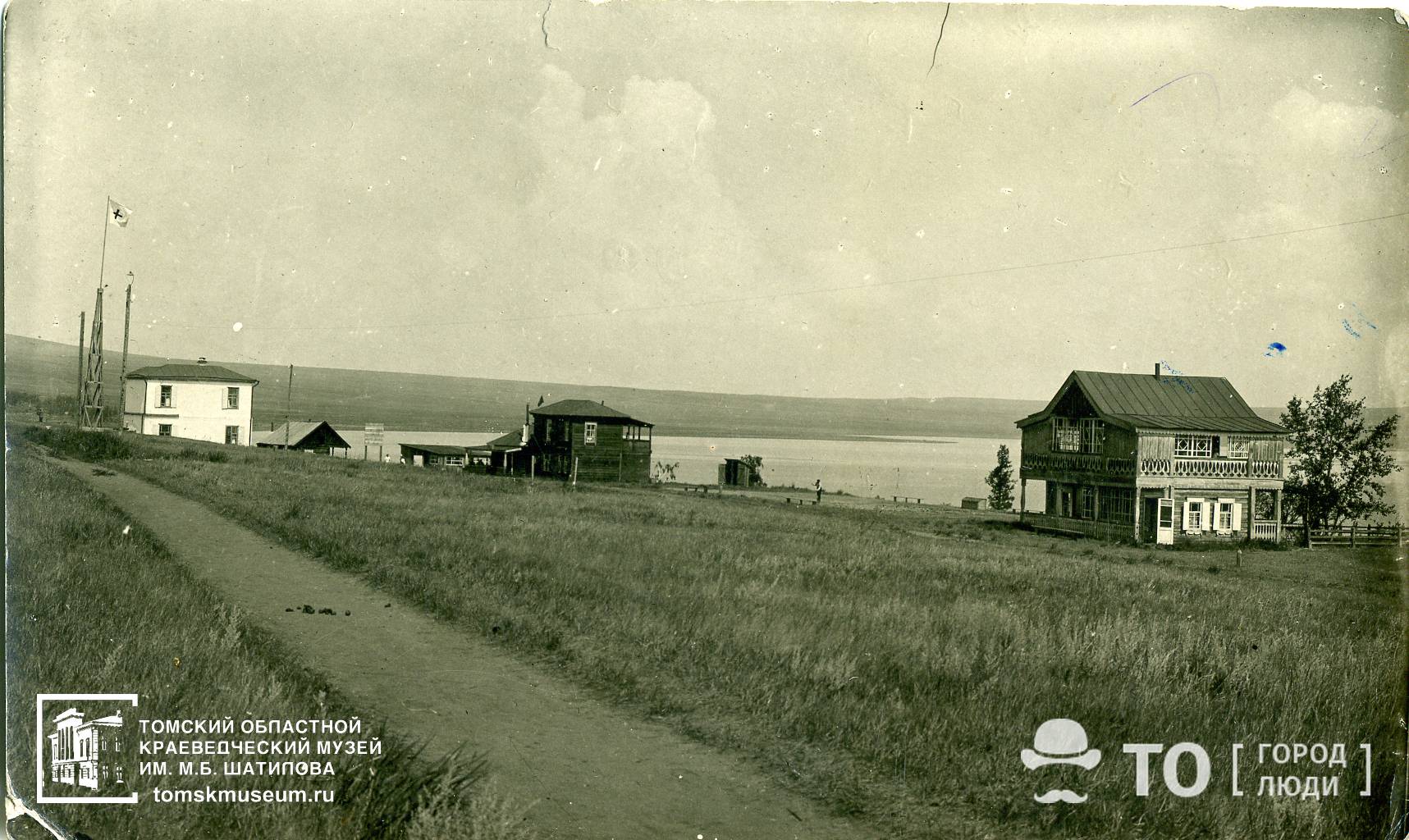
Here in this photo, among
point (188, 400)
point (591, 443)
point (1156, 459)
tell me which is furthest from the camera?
point (591, 443)

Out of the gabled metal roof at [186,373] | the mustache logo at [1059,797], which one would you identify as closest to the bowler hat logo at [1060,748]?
the mustache logo at [1059,797]

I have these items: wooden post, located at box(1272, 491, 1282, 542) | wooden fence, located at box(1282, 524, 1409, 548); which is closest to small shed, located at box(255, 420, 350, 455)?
wooden fence, located at box(1282, 524, 1409, 548)

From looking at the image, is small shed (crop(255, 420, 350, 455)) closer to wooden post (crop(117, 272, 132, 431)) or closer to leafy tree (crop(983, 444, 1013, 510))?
wooden post (crop(117, 272, 132, 431))

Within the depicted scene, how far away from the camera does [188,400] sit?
27.2 feet

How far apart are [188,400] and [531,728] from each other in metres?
6.20

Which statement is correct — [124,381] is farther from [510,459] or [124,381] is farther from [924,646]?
[510,459]

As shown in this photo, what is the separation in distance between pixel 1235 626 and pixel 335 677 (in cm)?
832

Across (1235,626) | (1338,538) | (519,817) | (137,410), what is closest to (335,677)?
(519,817)

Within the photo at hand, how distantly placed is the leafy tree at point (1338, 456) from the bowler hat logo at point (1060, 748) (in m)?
3.31

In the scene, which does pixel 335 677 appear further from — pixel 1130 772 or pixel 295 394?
pixel 1130 772

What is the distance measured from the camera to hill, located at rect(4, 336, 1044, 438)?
283 inches

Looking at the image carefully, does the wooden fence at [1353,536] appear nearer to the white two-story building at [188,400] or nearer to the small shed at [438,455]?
the white two-story building at [188,400]

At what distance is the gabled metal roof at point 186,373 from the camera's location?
7.10 metres

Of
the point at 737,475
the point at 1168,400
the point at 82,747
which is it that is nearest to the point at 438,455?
the point at 737,475
